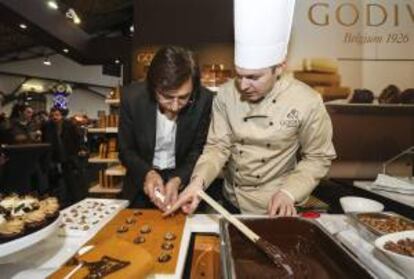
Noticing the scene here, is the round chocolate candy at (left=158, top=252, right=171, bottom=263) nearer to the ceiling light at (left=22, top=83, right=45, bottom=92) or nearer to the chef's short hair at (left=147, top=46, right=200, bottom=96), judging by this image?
the chef's short hair at (left=147, top=46, right=200, bottom=96)

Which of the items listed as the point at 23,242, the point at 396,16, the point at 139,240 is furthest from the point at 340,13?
the point at 23,242

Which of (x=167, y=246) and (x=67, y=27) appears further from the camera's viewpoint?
(x=67, y=27)

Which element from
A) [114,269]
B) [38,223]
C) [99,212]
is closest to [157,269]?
[114,269]

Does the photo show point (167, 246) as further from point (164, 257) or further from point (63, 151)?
point (63, 151)

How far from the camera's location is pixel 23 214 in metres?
1.08

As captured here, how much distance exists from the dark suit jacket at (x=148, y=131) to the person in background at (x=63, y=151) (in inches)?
160

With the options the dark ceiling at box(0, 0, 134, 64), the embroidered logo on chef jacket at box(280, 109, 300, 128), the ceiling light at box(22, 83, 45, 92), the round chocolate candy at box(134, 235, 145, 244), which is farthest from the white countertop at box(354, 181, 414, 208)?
the ceiling light at box(22, 83, 45, 92)

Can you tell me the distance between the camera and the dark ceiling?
5.26 m

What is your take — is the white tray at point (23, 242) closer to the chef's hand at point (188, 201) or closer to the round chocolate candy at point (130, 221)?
the round chocolate candy at point (130, 221)

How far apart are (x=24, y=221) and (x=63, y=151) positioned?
5260 mm

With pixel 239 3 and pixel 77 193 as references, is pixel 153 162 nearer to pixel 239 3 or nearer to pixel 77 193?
pixel 239 3

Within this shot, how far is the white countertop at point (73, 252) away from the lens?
1.00m

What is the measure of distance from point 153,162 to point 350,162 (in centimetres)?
249

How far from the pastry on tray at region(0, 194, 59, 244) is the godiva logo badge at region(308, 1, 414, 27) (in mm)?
3249
